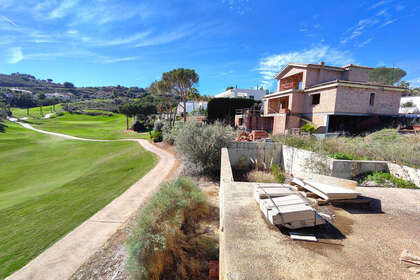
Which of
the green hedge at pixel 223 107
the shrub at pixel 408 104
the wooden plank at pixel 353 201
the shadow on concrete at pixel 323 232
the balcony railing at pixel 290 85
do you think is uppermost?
the balcony railing at pixel 290 85

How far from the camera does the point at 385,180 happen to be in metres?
6.10

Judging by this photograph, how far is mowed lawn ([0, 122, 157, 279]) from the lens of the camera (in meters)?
5.74

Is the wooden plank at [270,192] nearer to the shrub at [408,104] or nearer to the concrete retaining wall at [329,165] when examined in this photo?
the concrete retaining wall at [329,165]

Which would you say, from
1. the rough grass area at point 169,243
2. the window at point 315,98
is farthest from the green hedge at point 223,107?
the rough grass area at point 169,243

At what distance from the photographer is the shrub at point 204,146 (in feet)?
32.4

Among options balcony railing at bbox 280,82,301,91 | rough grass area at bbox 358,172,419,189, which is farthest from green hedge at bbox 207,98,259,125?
rough grass area at bbox 358,172,419,189

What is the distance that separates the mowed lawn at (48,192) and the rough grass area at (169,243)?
408 centimetres

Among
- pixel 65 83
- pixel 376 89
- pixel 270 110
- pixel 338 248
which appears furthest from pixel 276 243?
pixel 65 83

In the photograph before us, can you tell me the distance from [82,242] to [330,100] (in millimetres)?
19178

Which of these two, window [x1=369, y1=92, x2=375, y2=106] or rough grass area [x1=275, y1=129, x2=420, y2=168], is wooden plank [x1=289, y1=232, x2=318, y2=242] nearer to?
rough grass area [x1=275, y1=129, x2=420, y2=168]

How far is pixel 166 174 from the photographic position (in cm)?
1144

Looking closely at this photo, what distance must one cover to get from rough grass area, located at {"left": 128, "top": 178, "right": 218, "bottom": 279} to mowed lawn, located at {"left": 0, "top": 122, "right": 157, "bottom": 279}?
13.4ft

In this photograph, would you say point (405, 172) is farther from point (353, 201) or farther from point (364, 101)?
point (364, 101)

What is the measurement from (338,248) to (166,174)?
1042 centimetres
